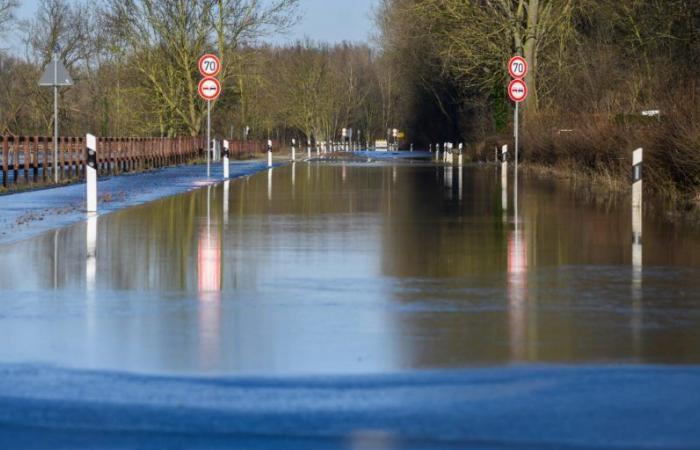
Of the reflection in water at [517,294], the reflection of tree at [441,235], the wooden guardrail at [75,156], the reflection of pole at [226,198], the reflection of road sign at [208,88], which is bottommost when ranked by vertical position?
the reflection in water at [517,294]

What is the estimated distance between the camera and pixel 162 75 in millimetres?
64875

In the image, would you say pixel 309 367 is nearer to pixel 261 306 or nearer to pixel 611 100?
pixel 261 306

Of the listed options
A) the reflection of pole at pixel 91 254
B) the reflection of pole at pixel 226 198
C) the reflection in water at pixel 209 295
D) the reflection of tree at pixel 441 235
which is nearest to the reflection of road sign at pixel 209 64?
the reflection of pole at pixel 226 198

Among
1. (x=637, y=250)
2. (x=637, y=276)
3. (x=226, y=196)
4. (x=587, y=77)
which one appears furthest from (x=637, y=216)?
(x=587, y=77)

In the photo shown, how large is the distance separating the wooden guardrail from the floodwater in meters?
12.2

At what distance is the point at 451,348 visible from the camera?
8.05 meters

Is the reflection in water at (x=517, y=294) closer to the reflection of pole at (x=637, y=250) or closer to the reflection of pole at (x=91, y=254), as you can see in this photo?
the reflection of pole at (x=637, y=250)

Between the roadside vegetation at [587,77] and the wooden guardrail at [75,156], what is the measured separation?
11865 millimetres

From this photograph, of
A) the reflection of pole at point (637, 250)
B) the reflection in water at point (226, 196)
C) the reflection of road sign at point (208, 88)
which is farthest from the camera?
the reflection of road sign at point (208, 88)

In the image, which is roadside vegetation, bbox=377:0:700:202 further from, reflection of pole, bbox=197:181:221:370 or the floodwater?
reflection of pole, bbox=197:181:221:370

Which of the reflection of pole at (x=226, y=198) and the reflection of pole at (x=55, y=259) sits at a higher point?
the reflection of pole at (x=226, y=198)

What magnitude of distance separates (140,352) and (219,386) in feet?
3.93

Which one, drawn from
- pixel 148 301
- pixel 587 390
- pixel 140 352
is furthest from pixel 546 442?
pixel 148 301

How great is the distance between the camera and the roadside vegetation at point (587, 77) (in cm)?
2438
